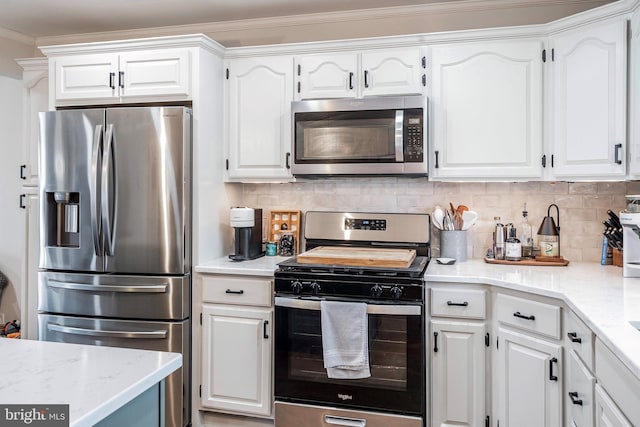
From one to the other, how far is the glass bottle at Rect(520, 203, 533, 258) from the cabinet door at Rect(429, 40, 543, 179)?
363mm

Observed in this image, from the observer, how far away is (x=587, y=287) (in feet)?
7.00

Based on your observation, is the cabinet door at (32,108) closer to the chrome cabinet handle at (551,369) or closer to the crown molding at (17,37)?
the crown molding at (17,37)

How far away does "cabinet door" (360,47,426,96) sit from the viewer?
284 cm

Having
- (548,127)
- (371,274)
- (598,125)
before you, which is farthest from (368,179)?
(598,125)

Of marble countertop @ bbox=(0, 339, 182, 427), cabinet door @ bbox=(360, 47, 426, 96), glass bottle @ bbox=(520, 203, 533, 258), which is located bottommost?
marble countertop @ bbox=(0, 339, 182, 427)

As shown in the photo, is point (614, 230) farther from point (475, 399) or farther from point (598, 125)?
point (475, 399)

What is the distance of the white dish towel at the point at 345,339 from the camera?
247 centimetres

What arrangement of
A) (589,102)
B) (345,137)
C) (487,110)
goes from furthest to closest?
(345,137) → (487,110) → (589,102)

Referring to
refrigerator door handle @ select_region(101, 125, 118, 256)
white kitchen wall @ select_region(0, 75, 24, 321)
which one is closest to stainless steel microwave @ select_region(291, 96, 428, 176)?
refrigerator door handle @ select_region(101, 125, 118, 256)

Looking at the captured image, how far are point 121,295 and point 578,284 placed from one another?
2349 mm

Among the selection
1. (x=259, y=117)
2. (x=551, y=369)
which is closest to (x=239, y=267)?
(x=259, y=117)

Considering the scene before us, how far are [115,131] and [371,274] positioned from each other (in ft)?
5.34

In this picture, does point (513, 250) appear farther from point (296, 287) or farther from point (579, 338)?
point (296, 287)

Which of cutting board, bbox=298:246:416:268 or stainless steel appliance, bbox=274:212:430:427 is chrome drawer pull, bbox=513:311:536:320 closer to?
stainless steel appliance, bbox=274:212:430:427
